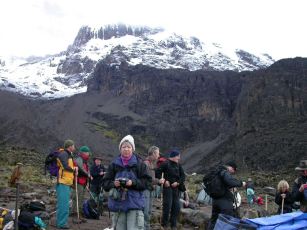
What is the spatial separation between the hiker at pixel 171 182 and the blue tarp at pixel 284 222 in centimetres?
399

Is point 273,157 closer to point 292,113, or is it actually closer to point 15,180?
point 292,113

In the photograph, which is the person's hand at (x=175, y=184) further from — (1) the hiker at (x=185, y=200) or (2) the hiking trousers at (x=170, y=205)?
(1) the hiker at (x=185, y=200)

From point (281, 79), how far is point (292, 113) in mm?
12930

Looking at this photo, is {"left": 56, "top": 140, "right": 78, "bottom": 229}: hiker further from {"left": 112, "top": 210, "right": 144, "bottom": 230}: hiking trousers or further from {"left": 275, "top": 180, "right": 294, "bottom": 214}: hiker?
→ {"left": 275, "top": 180, "right": 294, "bottom": 214}: hiker

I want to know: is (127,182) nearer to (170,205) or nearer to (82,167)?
(170,205)

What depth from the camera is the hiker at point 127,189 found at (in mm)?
8227

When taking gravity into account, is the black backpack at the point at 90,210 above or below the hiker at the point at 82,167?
below

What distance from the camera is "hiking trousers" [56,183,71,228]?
11.8 m

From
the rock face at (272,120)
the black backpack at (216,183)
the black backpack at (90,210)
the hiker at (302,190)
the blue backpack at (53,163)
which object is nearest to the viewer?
the black backpack at (216,183)

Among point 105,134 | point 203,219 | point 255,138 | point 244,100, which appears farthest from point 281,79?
point 203,219

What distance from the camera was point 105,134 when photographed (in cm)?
18388

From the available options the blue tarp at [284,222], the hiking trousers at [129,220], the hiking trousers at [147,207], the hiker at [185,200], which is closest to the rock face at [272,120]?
the hiker at [185,200]

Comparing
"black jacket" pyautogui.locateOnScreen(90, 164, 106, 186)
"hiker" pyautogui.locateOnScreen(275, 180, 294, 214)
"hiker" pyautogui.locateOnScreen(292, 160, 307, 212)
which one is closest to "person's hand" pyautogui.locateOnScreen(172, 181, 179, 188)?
"hiker" pyautogui.locateOnScreen(292, 160, 307, 212)

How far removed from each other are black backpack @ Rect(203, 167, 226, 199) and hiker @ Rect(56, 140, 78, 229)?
3.25 m
